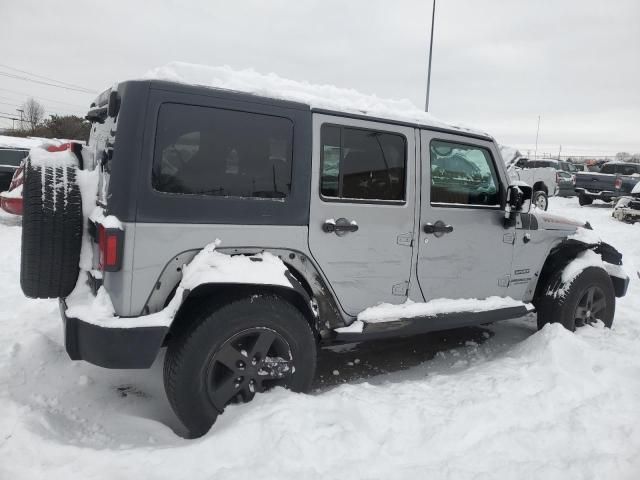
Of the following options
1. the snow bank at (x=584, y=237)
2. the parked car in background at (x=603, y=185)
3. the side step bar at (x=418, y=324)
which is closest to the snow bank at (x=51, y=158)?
the side step bar at (x=418, y=324)

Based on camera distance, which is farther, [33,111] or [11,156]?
[33,111]

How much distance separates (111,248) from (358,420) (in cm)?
164

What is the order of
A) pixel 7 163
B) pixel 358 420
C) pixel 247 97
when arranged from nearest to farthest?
pixel 358 420 < pixel 247 97 < pixel 7 163

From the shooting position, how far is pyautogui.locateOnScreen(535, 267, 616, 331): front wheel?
14.1 feet

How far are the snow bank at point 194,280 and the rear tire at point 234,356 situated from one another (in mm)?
157

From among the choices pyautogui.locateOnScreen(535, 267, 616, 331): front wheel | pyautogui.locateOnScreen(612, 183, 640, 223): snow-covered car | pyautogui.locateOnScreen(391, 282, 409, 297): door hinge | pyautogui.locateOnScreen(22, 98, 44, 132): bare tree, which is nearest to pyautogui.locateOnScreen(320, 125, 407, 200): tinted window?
pyautogui.locateOnScreen(391, 282, 409, 297): door hinge

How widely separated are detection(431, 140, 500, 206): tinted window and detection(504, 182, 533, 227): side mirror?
0.33ft

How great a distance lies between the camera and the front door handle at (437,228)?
3514mm

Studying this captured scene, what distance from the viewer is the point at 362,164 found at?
3.30 m

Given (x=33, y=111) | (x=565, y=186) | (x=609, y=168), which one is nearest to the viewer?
(x=609, y=168)

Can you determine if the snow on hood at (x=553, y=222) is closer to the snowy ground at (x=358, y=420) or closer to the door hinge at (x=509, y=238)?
the door hinge at (x=509, y=238)

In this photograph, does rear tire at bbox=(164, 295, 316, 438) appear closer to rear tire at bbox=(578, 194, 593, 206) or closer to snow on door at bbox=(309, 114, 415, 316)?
snow on door at bbox=(309, 114, 415, 316)

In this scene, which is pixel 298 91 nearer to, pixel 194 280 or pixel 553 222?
pixel 194 280

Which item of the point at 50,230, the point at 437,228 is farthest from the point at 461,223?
the point at 50,230
